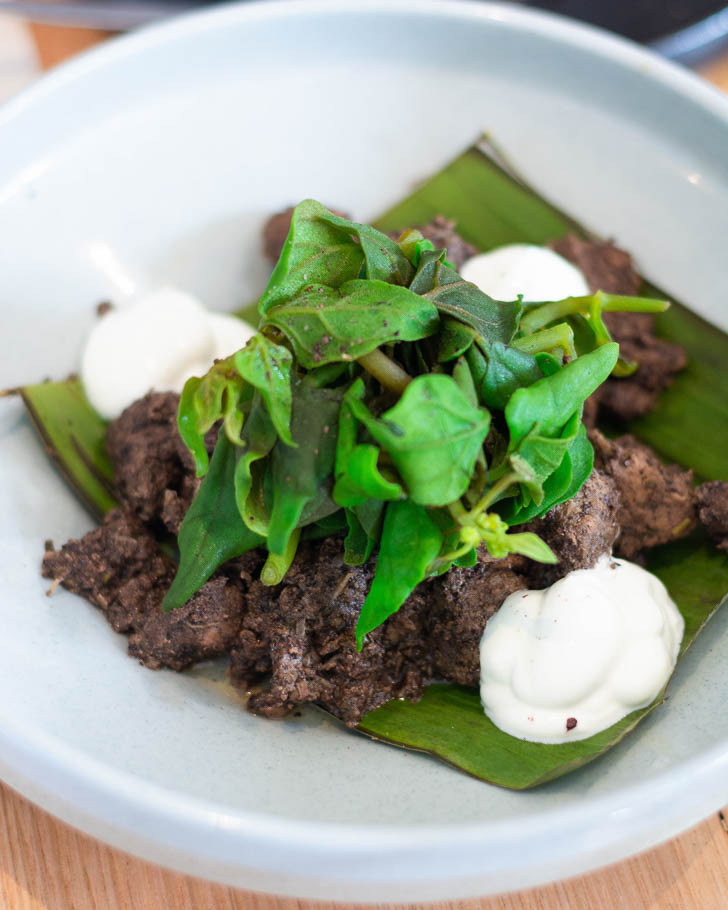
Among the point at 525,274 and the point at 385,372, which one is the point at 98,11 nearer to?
the point at 525,274

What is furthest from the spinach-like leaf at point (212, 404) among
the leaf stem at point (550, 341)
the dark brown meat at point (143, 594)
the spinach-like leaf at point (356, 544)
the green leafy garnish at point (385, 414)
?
the leaf stem at point (550, 341)

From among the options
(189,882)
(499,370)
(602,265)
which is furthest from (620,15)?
(189,882)

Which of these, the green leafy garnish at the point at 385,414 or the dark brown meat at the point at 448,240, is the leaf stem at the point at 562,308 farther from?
the dark brown meat at the point at 448,240

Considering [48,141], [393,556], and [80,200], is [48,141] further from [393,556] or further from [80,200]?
[393,556]

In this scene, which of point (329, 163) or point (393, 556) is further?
point (329, 163)

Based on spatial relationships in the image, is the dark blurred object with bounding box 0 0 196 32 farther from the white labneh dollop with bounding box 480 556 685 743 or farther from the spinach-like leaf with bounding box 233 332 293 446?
the white labneh dollop with bounding box 480 556 685 743

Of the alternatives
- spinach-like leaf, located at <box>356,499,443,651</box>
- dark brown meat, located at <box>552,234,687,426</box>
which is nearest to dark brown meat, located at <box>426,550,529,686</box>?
spinach-like leaf, located at <box>356,499,443,651</box>

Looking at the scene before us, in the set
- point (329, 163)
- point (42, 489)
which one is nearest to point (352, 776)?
point (42, 489)
